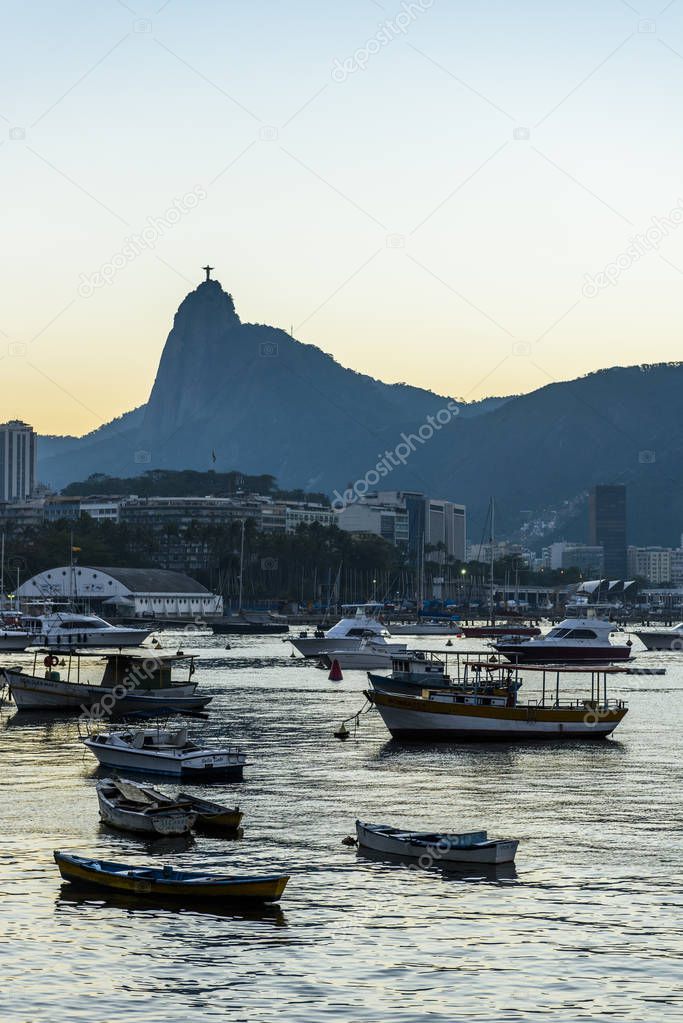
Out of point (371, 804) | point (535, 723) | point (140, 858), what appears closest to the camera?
point (140, 858)

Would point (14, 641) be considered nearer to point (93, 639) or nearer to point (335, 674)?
point (93, 639)

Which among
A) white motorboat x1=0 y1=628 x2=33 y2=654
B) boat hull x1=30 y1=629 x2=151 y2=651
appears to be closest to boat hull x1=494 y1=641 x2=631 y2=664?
boat hull x1=30 y1=629 x2=151 y2=651

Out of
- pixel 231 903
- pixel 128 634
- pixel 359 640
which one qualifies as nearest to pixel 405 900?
pixel 231 903

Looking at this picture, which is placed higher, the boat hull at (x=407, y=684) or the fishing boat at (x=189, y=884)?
the boat hull at (x=407, y=684)

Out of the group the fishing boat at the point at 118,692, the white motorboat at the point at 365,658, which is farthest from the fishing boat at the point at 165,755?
the white motorboat at the point at 365,658

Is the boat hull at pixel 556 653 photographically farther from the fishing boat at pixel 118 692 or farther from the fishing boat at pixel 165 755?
the fishing boat at pixel 165 755

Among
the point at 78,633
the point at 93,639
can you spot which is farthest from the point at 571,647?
the point at 93,639

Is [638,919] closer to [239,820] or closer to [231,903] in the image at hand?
[231,903]
